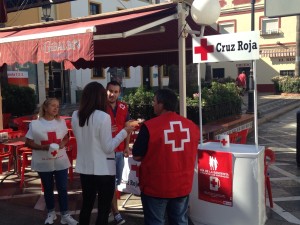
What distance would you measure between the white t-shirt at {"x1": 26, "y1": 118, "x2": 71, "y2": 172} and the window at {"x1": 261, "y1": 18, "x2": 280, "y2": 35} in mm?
30413

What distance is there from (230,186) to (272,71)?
98.0ft

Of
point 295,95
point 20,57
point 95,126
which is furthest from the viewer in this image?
point 295,95

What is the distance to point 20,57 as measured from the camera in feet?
17.5

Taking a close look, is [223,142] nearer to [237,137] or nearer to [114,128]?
[237,137]

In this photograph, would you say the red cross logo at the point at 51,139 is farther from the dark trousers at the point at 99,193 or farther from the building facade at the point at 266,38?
the building facade at the point at 266,38

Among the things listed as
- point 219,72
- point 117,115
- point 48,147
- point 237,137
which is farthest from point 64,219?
point 219,72

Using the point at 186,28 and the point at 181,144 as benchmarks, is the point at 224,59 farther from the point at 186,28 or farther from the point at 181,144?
the point at 181,144

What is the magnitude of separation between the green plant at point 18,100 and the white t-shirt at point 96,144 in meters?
9.21

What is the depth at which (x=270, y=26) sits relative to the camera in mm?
31391

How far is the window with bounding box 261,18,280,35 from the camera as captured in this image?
1221 inches

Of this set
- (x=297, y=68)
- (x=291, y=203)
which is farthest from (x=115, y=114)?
(x=297, y=68)

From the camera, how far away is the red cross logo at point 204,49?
4.19m

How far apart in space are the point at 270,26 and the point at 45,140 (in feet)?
101

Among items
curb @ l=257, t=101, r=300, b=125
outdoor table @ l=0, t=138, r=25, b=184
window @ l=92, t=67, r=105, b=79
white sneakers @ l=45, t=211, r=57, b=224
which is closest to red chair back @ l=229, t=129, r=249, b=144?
white sneakers @ l=45, t=211, r=57, b=224
